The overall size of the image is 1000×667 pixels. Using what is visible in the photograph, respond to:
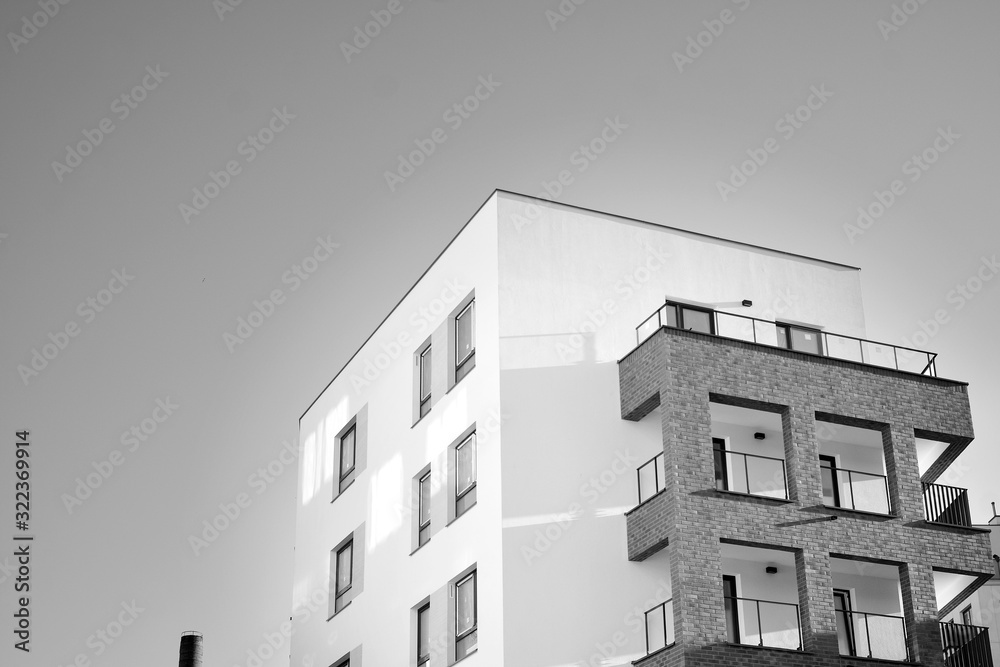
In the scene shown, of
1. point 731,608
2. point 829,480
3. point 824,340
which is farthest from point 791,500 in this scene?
point 824,340

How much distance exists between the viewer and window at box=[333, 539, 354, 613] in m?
39.8

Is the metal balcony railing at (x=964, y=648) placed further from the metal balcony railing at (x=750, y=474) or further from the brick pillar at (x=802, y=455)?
the metal balcony railing at (x=750, y=474)

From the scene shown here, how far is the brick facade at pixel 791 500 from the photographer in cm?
2903

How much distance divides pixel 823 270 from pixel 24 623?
31.4m

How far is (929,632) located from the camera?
3075 centimetres

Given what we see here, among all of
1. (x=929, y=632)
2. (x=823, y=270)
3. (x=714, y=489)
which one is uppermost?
(x=823, y=270)

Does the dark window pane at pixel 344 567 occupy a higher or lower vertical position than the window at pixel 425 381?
lower

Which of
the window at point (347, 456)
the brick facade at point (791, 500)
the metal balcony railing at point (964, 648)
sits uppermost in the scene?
the window at point (347, 456)

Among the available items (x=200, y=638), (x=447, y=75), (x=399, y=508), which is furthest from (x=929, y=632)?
(x=447, y=75)

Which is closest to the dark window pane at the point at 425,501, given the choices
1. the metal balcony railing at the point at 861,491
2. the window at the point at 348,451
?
the window at the point at 348,451

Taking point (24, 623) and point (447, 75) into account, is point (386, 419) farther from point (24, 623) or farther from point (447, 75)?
point (447, 75)

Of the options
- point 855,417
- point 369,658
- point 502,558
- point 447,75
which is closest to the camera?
point 502,558

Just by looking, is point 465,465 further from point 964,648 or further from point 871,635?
point 964,648

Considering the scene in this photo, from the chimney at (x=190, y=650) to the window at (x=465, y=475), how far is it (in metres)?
16.8
